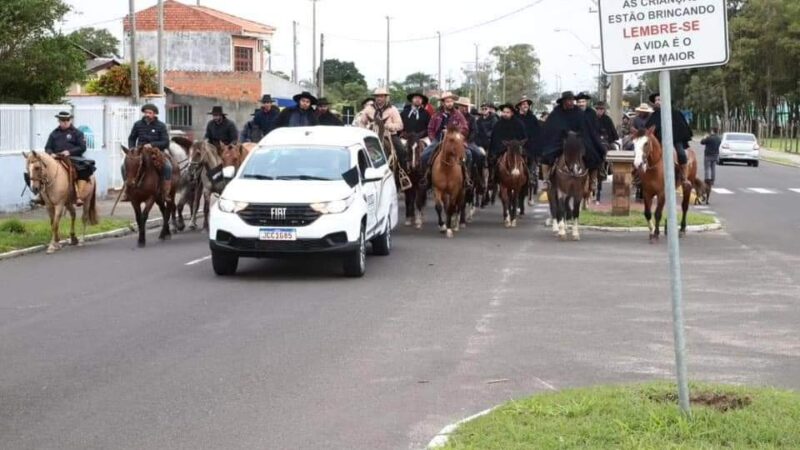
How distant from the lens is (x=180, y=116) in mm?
54125

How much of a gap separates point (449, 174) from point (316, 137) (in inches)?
167

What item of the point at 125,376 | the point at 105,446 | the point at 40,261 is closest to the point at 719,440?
the point at 105,446

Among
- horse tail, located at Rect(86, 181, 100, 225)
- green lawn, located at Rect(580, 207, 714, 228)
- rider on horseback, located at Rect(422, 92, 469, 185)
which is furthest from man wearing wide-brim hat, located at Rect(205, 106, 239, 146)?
green lawn, located at Rect(580, 207, 714, 228)

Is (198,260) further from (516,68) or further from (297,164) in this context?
(516,68)

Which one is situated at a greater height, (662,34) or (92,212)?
(662,34)

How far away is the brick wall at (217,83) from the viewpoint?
6619cm

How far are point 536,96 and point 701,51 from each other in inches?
5676

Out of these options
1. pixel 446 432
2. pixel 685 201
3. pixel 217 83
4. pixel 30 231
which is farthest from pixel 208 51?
pixel 446 432

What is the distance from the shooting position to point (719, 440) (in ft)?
23.8

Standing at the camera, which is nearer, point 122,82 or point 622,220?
point 622,220

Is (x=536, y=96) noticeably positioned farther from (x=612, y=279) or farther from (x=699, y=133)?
(x=612, y=279)

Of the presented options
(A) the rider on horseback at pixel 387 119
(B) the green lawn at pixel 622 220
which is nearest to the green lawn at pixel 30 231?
(A) the rider on horseback at pixel 387 119

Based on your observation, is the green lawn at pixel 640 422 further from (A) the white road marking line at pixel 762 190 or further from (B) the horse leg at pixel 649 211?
(A) the white road marking line at pixel 762 190

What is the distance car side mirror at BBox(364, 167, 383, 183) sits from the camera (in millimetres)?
16766
